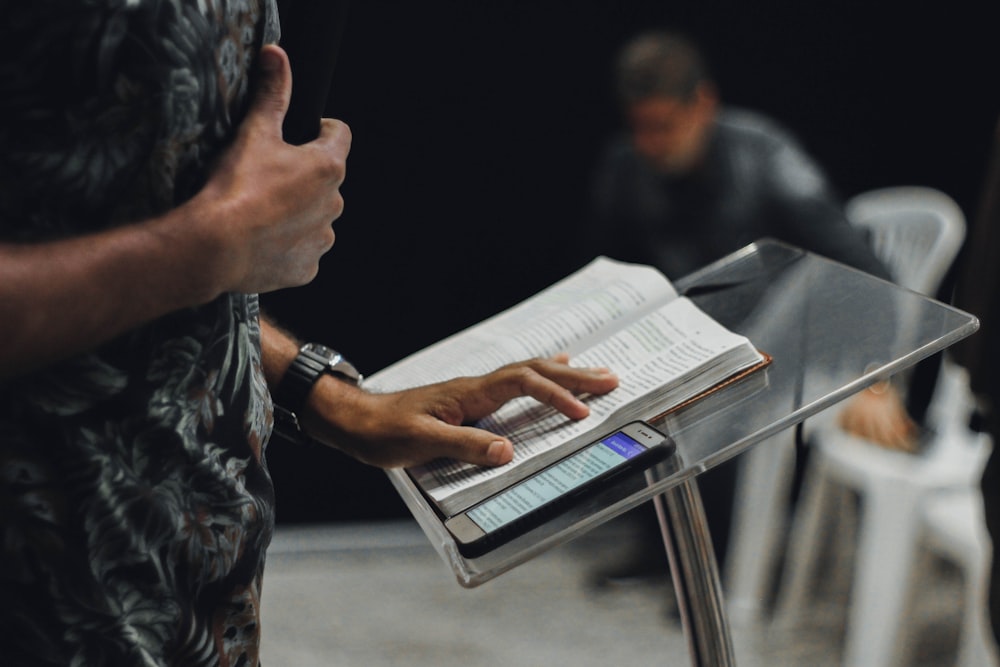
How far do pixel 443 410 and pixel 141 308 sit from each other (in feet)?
1.01

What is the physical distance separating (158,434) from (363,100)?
2.09 m

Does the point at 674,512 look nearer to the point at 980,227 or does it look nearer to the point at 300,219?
the point at 300,219

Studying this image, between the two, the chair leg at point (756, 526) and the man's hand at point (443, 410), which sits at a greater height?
the man's hand at point (443, 410)

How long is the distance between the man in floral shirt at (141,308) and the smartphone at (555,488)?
136 mm

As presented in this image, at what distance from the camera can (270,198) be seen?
0.59m

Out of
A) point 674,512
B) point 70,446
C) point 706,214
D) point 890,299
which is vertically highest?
point 890,299

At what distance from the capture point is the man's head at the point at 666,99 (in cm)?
255

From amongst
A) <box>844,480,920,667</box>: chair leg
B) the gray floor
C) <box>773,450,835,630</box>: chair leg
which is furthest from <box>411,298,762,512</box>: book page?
<box>773,450,835,630</box>: chair leg

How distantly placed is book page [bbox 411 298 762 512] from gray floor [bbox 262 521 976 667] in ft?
5.26

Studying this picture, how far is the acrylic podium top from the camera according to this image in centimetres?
65

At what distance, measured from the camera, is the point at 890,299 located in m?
0.82

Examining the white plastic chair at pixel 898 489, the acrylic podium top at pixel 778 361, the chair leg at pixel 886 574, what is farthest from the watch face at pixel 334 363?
the chair leg at pixel 886 574

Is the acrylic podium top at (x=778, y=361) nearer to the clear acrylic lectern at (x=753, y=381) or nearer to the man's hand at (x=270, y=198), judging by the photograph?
the clear acrylic lectern at (x=753, y=381)

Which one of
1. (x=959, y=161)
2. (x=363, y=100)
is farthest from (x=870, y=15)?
(x=363, y=100)
